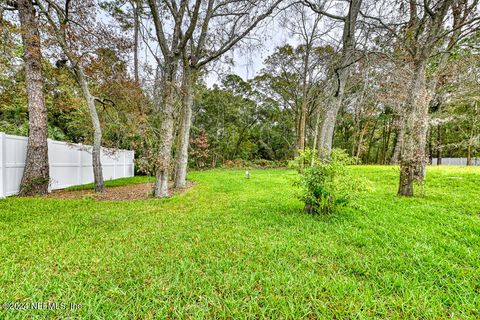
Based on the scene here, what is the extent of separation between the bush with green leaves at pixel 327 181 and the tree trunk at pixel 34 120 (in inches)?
269

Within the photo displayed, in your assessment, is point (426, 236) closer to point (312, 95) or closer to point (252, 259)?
point (252, 259)

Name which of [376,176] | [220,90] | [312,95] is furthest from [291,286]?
[220,90]

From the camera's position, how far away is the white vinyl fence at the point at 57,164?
5.33 m

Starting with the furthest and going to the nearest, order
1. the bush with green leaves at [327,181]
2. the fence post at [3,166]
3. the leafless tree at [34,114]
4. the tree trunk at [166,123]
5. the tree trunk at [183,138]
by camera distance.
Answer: the tree trunk at [183,138], the tree trunk at [166,123], the leafless tree at [34,114], the fence post at [3,166], the bush with green leaves at [327,181]

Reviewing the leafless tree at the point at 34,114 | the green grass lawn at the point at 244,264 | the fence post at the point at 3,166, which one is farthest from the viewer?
the leafless tree at the point at 34,114

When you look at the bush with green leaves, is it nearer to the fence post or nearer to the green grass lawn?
the green grass lawn

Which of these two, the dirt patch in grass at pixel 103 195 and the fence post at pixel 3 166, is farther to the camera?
the dirt patch in grass at pixel 103 195

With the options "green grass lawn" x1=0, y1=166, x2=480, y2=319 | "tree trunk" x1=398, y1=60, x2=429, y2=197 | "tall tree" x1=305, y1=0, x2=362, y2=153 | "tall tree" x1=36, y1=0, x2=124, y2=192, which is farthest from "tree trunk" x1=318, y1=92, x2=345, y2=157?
"tall tree" x1=36, y1=0, x2=124, y2=192

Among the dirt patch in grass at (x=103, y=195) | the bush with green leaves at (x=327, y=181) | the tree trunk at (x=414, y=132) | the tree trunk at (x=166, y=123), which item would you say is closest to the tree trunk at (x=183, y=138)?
the dirt patch in grass at (x=103, y=195)

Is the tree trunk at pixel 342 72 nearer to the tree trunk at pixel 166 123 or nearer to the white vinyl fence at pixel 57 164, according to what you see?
the tree trunk at pixel 166 123

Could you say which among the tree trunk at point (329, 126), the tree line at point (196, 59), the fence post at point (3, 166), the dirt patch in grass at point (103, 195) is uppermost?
the tree line at point (196, 59)

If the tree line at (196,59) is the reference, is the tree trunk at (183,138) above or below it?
below

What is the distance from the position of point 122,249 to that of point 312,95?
51.8ft

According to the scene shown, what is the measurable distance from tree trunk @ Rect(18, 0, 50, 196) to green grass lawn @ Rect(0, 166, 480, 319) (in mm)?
1922
